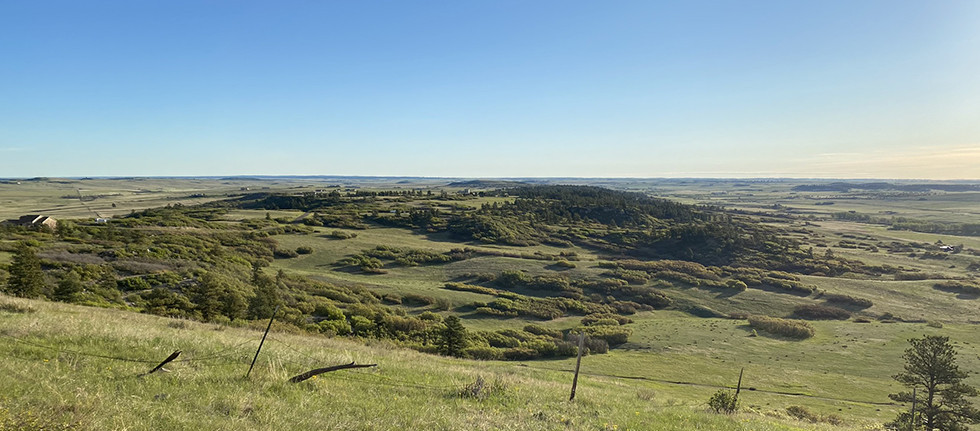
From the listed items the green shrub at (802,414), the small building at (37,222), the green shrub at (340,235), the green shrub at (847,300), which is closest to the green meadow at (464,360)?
the green shrub at (340,235)

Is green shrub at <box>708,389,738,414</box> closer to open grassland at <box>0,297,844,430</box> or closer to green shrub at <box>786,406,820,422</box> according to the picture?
open grassland at <box>0,297,844,430</box>

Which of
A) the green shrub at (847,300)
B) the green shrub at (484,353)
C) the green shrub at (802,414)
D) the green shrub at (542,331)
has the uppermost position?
the green shrub at (802,414)

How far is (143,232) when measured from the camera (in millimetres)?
53312

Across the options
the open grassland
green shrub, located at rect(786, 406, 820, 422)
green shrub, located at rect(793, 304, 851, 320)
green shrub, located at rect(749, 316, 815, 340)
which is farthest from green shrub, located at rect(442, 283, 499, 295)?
the open grassland

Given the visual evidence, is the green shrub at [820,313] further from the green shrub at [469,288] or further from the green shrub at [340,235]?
the green shrub at [340,235]

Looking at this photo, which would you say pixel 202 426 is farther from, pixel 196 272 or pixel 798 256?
pixel 798 256

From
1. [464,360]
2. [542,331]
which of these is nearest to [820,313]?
[542,331]

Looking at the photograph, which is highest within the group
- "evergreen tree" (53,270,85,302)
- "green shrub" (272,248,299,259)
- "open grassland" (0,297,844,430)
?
"open grassland" (0,297,844,430)

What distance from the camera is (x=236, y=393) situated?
8328 mm

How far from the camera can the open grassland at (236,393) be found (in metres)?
6.68

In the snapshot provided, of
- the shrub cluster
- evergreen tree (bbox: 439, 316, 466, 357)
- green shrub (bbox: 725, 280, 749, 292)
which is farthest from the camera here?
green shrub (bbox: 725, 280, 749, 292)

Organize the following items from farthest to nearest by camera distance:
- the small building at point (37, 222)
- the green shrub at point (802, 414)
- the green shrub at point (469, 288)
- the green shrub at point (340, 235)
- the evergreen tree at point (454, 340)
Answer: the green shrub at point (340, 235), the green shrub at point (469, 288), the small building at point (37, 222), the evergreen tree at point (454, 340), the green shrub at point (802, 414)

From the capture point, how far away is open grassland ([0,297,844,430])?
21.9 feet

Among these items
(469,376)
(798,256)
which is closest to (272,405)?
(469,376)
